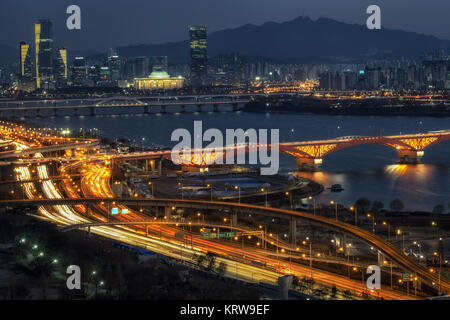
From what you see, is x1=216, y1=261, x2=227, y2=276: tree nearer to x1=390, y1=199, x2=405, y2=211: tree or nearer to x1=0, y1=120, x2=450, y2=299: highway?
x1=0, y1=120, x2=450, y2=299: highway

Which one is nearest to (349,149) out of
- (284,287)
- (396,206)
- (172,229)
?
(396,206)

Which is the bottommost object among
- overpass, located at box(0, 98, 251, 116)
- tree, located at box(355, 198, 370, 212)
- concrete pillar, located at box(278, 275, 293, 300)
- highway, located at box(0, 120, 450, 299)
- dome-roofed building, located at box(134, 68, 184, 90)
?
tree, located at box(355, 198, 370, 212)

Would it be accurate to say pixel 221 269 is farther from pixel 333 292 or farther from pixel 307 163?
pixel 307 163

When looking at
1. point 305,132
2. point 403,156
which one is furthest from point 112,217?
point 305,132

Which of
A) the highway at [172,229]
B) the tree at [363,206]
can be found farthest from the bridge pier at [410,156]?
the highway at [172,229]

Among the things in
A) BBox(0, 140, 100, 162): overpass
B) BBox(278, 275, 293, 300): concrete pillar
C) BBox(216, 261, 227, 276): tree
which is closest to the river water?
BBox(0, 140, 100, 162): overpass
